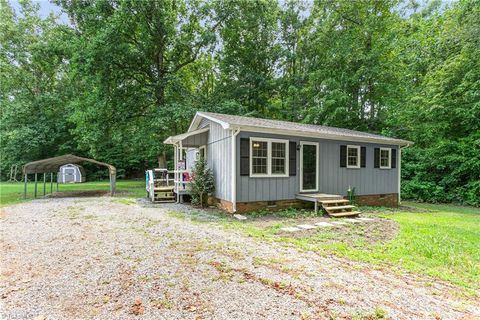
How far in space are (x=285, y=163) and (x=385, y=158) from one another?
17.5ft

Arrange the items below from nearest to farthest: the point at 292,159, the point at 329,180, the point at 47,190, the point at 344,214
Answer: the point at 344,214
the point at 292,159
the point at 329,180
the point at 47,190

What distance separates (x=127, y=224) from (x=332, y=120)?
45.7 ft

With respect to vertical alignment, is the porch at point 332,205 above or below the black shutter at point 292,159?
below

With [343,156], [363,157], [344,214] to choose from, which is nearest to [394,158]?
[363,157]

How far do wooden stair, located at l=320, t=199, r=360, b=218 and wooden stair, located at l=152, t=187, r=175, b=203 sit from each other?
606 cm

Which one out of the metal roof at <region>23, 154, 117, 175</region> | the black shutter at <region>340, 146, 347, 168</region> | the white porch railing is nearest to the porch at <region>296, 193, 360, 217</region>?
the black shutter at <region>340, 146, 347, 168</region>

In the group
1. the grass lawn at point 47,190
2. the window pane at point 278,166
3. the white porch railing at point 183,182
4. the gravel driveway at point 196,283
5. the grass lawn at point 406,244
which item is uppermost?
the window pane at point 278,166

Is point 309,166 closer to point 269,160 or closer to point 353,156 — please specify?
point 269,160

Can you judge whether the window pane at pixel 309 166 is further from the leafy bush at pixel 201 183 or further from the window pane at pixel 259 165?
the leafy bush at pixel 201 183

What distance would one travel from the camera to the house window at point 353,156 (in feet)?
32.8

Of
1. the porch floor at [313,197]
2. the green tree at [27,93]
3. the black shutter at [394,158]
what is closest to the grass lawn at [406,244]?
the porch floor at [313,197]

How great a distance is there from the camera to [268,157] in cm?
820

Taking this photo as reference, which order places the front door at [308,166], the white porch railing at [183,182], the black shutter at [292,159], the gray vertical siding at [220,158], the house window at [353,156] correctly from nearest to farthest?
the gray vertical siding at [220,158]
the black shutter at [292,159]
the front door at [308,166]
the house window at [353,156]
the white porch railing at [183,182]

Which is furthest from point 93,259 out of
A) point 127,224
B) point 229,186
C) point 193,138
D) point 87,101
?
point 87,101
